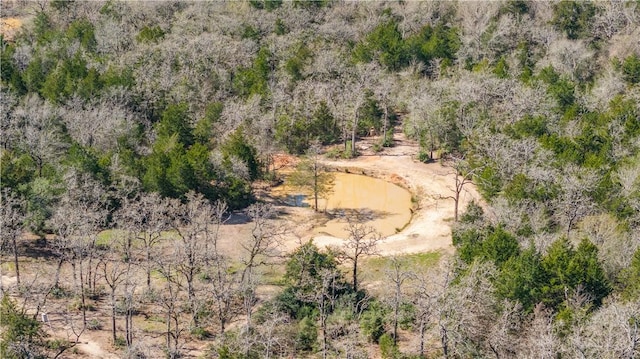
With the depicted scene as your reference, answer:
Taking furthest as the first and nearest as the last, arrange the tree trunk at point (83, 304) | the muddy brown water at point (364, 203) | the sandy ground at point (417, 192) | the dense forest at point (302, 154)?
1. the muddy brown water at point (364, 203)
2. the sandy ground at point (417, 192)
3. the tree trunk at point (83, 304)
4. the dense forest at point (302, 154)

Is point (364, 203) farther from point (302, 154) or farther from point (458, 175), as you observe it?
point (302, 154)

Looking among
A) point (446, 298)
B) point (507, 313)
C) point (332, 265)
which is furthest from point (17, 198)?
point (507, 313)

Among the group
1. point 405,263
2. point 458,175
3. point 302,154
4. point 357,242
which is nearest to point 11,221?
point 357,242

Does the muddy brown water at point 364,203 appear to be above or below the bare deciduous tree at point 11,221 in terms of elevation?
below

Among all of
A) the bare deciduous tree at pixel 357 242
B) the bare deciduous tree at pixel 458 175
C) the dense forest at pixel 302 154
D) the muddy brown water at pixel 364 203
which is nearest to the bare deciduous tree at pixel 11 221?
the dense forest at pixel 302 154

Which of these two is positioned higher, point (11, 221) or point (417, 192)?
point (11, 221)

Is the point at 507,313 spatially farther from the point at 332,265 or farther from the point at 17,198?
the point at 17,198

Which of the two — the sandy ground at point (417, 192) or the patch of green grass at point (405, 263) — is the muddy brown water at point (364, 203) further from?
the patch of green grass at point (405, 263)
